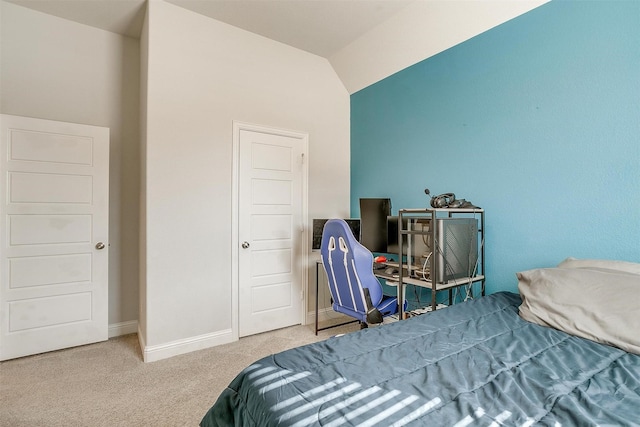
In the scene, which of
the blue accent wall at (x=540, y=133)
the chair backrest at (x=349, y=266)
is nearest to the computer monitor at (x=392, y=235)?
the blue accent wall at (x=540, y=133)

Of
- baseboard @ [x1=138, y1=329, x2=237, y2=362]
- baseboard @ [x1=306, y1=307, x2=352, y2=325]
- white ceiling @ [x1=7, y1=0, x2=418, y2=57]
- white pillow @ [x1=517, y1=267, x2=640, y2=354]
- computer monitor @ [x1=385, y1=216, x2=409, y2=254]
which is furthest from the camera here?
baseboard @ [x1=306, y1=307, x2=352, y2=325]

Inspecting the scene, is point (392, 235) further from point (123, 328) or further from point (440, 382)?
point (123, 328)

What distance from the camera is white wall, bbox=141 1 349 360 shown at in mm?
2629

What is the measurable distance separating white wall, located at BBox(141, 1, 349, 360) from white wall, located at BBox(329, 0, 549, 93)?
0.80m

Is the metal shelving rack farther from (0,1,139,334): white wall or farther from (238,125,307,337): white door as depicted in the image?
(0,1,139,334): white wall

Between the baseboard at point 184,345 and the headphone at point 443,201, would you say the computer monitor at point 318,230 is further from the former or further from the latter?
the baseboard at point 184,345

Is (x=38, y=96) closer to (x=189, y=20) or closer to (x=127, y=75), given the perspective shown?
(x=127, y=75)

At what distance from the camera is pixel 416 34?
288 centimetres

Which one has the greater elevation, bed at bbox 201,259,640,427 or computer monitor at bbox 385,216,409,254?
computer monitor at bbox 385,216,409,254

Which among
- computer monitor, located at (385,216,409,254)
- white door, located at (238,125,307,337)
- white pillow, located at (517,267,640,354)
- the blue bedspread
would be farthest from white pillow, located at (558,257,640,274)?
white door, located at (238,125,307,337)

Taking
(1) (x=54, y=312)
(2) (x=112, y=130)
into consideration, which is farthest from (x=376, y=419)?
(2) (x=112, y=130)

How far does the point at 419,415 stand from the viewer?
871mm

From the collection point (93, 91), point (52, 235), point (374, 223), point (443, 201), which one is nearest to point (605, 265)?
point (443, 201)

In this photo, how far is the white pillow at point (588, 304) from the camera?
1342mm
